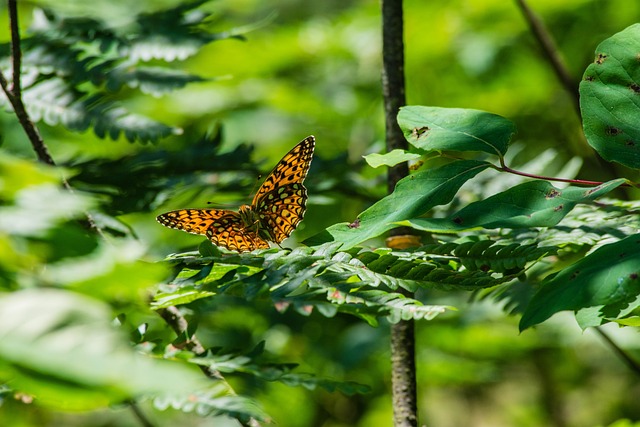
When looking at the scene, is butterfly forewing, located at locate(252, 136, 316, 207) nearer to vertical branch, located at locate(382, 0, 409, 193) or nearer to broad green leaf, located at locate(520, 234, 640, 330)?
vertical branch, located at locate(382, 0, 409, 193)

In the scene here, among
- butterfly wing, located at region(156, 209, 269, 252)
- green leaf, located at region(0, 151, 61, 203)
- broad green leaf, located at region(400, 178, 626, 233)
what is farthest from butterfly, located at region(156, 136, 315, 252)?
green leaf, located at region(0, 151, 61, 203)

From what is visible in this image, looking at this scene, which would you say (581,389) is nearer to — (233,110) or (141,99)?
(233,110)

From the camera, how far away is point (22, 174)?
15.3 inches

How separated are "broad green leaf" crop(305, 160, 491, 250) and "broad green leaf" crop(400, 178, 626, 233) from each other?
0.8 inches

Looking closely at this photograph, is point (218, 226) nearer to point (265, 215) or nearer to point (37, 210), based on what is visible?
point (265, 215)

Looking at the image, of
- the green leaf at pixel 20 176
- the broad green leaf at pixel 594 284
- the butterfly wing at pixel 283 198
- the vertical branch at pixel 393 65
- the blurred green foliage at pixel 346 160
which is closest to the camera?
the green leaf at pixel 20 176

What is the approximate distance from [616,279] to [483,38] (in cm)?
208

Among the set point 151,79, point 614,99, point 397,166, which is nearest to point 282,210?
point 397,166

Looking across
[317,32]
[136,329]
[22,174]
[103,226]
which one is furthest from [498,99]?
[22,174]

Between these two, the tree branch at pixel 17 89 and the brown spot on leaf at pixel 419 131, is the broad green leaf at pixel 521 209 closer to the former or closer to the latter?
the brown spot on leaf at pixel 419 131

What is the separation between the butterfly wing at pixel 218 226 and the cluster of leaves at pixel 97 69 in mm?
217

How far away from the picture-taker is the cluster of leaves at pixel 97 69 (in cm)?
128

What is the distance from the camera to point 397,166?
0.97 m

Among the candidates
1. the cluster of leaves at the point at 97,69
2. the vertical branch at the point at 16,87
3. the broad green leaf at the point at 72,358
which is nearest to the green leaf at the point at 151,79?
the cluster of leaves at the point at 97,69
